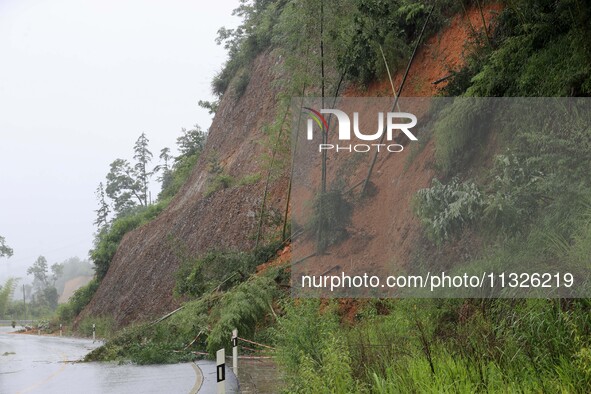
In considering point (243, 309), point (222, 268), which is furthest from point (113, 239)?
point (243, 309)

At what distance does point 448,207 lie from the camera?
1335 cm

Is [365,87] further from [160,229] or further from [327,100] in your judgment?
[160,229]

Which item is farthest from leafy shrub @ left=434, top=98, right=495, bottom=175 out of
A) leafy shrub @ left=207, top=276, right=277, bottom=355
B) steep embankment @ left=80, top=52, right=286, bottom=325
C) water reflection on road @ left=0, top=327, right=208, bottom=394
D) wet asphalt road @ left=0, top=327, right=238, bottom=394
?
A: steep embankment @ left=80, top=52, right=286, bottom=325

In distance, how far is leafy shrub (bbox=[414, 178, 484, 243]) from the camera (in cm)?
1269

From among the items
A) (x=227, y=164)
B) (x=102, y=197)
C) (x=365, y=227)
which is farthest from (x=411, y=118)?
(x=102, y=197)

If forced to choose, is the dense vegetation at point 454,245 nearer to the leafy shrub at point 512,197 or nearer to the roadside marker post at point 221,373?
the leafy shrub at point 512,197

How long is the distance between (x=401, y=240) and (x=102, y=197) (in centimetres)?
8920

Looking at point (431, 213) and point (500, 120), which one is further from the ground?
point (500, 120)

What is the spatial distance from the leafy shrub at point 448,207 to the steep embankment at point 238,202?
3.97 feet

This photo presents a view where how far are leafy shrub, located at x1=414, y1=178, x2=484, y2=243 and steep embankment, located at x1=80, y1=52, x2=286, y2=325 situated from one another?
14103mm

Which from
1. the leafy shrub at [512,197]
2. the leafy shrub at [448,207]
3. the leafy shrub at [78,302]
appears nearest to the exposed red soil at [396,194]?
the leafy shrub at [448,207]

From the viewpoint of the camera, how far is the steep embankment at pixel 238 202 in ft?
58.6

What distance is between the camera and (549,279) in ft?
29.6

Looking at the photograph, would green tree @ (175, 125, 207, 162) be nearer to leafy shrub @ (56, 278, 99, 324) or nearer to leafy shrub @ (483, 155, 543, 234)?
leafy shrub @ (56, 278, 99, 324)
